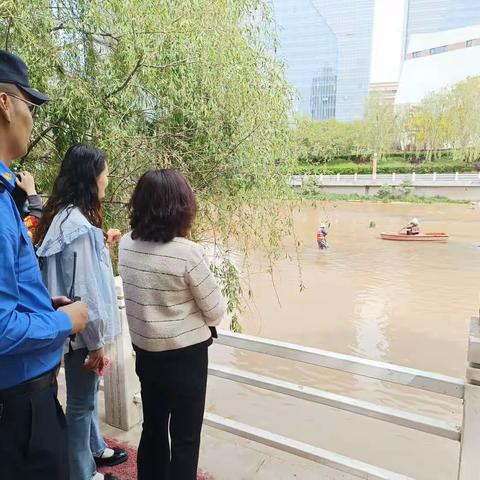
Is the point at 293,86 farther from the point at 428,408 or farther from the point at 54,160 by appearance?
the point at 428,408

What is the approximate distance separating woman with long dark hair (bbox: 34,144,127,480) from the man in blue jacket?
39 centimetres

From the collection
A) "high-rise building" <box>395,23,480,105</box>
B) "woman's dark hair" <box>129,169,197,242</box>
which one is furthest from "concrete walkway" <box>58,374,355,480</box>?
"high-rise building" <box>395,23,480,105</box>

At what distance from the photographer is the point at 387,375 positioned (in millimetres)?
1448

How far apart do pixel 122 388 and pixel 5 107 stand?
143 cm

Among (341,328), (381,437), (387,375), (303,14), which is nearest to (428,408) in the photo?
(381,437)

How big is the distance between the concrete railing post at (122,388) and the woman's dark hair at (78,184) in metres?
0.58

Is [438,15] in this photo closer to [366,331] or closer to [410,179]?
[410,179]

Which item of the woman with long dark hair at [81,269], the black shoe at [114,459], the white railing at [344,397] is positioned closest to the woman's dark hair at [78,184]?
the woman with long dark hair at [81,269]

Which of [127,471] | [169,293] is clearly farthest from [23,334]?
[127,471]

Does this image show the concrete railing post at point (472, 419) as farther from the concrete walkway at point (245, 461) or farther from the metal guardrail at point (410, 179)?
the metal guardrail at point (410, 179)

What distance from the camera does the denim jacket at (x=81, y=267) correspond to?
129 cm

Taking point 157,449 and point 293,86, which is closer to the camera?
point 157,449

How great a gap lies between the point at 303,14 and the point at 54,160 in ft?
15.3

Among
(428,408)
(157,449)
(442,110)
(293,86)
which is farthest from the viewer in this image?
(442,110)
